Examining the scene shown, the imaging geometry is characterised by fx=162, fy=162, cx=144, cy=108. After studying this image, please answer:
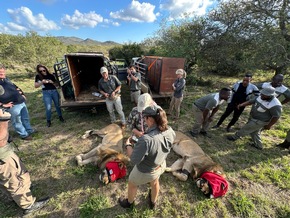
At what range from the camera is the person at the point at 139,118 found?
2.78 m

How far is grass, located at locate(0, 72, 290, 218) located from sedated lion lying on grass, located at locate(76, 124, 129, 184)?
185mm

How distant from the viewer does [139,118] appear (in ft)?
9.91

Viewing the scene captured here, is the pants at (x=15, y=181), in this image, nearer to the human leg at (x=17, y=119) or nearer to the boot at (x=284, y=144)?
the human leg at (x=17, y=119)

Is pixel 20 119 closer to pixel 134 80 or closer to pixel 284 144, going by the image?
pixel 134 80

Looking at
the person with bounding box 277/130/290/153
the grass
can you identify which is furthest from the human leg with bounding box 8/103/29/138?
the person with bounding box 277/130/290/153

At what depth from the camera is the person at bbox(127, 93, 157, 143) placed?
278 cm

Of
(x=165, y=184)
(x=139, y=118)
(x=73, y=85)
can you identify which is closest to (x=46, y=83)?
(x=73, y=85)

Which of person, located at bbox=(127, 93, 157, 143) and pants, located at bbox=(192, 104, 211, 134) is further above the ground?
person, located at bbox=(127, 93, 157, 143)

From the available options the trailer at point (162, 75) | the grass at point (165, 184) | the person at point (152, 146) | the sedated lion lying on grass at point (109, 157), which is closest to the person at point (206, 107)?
the grass at point (165, 184)

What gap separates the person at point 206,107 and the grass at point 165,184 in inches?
13.1

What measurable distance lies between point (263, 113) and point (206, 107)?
1373mm

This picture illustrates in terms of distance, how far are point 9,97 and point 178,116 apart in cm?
511

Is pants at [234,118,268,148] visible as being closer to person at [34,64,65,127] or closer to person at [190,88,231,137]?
person at [190,88,231,137]

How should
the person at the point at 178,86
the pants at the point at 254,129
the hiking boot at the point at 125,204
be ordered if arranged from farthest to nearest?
the person at the point at 178,86 < the pants at the point at 254,129 < the hiking boot at the point at 125,204
